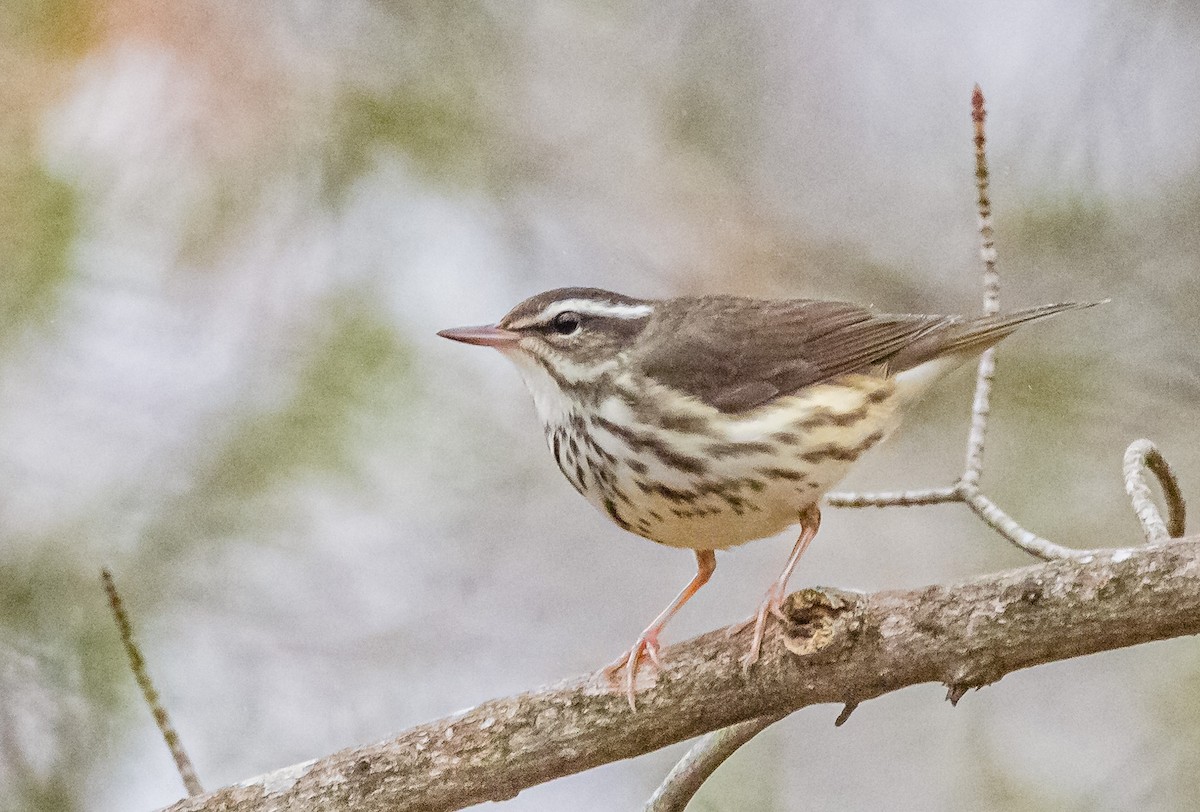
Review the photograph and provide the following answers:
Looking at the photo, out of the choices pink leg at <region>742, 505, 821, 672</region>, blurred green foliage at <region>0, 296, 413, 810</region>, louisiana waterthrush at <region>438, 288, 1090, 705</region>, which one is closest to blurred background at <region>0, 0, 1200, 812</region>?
blurred green foliage at <region>0, 296, 413, 810</region>

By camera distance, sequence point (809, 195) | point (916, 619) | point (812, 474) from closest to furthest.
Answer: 1. point (916, 619)
2. point (812, 474)
3. point (809, 195)

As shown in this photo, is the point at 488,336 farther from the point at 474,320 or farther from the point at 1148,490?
the point at 1148,490

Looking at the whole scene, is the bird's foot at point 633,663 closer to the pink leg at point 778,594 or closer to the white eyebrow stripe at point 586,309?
the pink leg at point 778,594

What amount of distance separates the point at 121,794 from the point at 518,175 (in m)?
Result: 1.37

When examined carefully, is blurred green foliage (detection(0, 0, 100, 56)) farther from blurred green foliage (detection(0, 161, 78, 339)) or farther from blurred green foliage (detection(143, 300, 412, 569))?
blurred green foliage (detection(143, 300, 412, 569))

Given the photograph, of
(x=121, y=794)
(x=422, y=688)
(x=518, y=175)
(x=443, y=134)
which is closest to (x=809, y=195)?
(x=518, y=175)

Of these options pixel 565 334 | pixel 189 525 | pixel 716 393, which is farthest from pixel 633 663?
pixel 189 525

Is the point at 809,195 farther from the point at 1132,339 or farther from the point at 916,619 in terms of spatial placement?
the point at 916,619

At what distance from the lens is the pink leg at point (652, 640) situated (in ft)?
5.40

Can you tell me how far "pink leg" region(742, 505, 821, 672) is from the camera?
159 cm

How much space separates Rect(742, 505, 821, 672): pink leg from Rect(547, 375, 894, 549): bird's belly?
0.03 meters

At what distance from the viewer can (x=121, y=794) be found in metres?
2.37

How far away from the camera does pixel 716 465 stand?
71.7 inches

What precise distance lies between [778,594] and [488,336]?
580 millimetres
